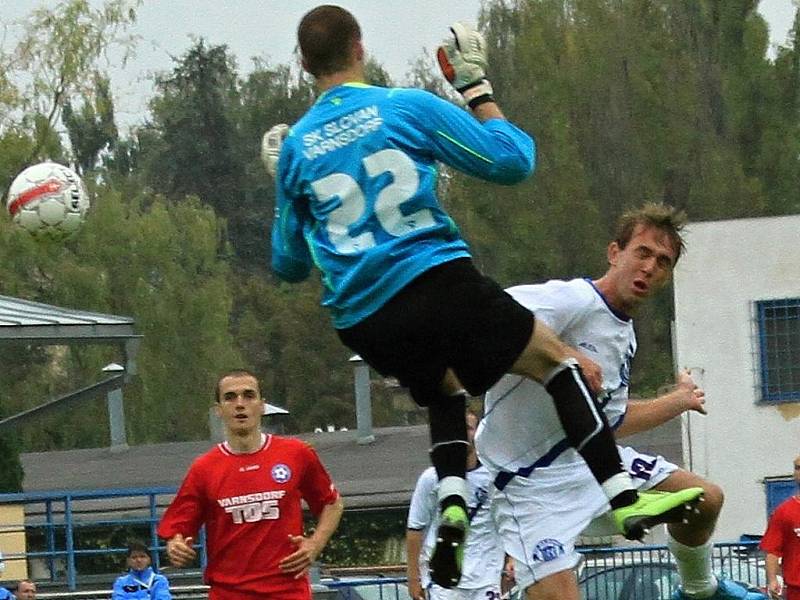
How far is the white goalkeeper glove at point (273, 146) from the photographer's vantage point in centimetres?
785

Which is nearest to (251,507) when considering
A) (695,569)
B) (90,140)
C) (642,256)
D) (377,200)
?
(695,569)

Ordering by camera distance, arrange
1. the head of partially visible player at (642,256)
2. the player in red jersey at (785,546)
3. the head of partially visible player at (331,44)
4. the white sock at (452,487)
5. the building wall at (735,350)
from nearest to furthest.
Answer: the head of partially visible player at (331,44) < the white sock at (452,487) < the head of partially visible player at (642,256) < the player in red jersey at (785,546) < the building wall at (735,350)

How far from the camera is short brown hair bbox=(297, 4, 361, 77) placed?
7.24 metres

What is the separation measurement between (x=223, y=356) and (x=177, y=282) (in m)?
2.35

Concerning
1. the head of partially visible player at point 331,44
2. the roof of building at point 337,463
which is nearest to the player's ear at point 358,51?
the head of partially visible player at point 331,44

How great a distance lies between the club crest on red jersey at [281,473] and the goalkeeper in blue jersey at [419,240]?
3441 mm

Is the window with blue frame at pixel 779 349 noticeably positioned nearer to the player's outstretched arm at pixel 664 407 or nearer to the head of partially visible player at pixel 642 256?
the player's outstretched arm at pixel 664 407

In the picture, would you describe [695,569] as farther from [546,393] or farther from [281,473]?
[281,473]

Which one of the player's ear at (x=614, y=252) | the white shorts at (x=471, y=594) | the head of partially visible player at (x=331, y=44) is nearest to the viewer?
the head of partially visible player at (x=331, y=44)

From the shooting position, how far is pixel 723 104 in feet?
175

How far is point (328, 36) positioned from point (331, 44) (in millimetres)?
31

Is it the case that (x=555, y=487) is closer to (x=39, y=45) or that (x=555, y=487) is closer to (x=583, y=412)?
(x=583, y=412)

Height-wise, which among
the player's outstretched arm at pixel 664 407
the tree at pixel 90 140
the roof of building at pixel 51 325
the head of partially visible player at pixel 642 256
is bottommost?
the player's outstretched arm at pixel 664 407

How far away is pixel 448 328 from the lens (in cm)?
724
